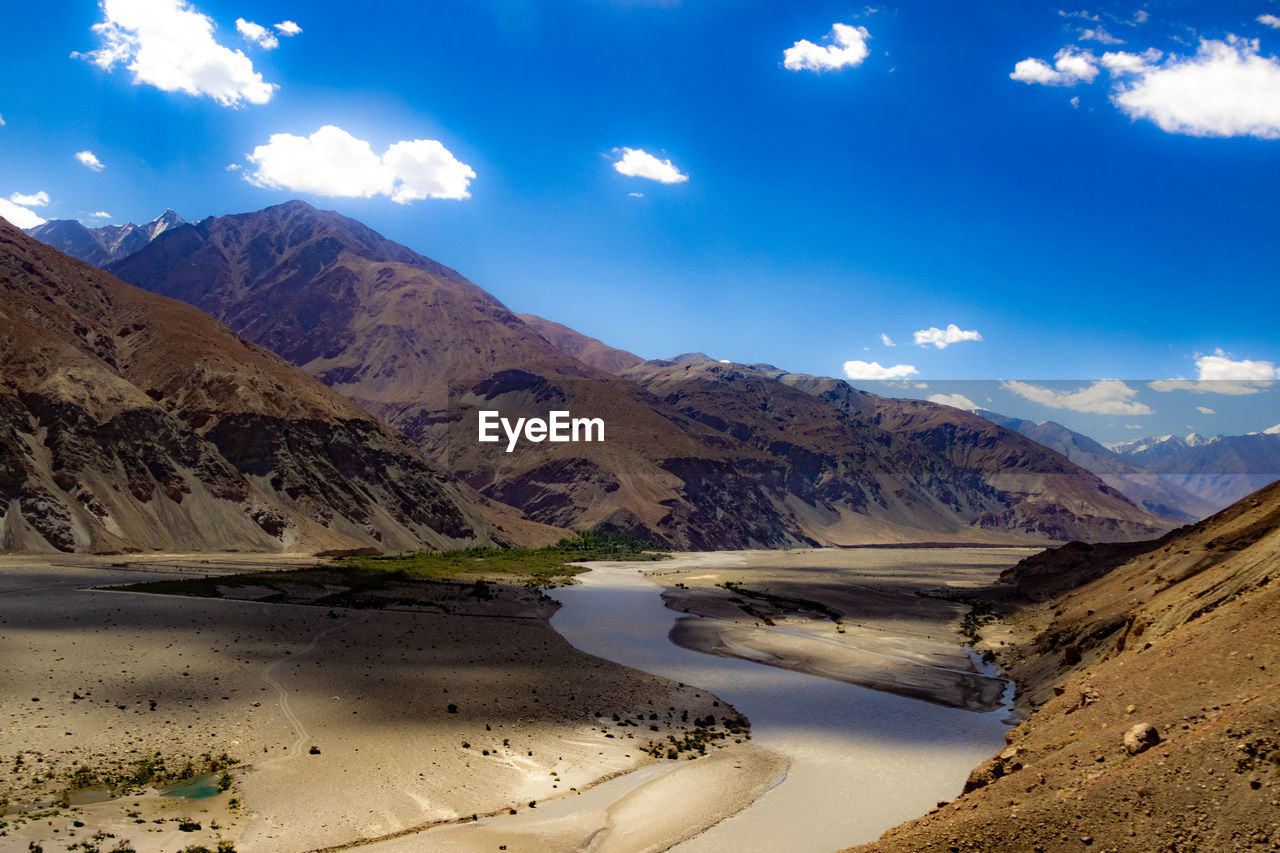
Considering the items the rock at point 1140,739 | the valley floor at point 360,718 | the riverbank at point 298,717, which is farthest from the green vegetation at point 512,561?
the rock at point 1140,739

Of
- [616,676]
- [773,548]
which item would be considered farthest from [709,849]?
[773,548]

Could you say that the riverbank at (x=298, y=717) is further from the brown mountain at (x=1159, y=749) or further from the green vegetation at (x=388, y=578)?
the brown mountain at (x=1159, y=749)

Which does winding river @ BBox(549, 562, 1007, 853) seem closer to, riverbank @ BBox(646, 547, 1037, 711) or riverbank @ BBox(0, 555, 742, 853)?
riverbank @ BBox(646, 547, 1037, 711)

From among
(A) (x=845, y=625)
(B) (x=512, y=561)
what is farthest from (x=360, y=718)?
(B) (x=512, y=561)

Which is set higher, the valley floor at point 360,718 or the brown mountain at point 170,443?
the brown mountain at point 170,443

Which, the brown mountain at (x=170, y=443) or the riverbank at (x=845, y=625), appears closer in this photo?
the riverbank at (x=845, y=625)

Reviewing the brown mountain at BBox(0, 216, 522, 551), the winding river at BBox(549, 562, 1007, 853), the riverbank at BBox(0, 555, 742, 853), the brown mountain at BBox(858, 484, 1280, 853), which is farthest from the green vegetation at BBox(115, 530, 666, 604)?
the brown mountain at BBox(858, 484, 1280, 853)
